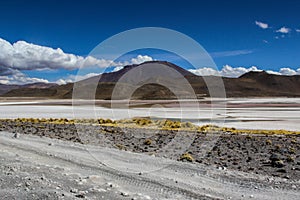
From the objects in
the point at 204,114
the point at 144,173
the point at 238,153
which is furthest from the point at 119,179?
the point at 204,114

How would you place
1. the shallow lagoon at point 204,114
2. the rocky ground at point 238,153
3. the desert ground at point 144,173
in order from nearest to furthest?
the desert ground at point 144,173 → the rocky ground at point 238,153 → the shallow lagoon at point 204,114

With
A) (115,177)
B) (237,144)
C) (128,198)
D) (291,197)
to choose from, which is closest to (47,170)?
(115,177)

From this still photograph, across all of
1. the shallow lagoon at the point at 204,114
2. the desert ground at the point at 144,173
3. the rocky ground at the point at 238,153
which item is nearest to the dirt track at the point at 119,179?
the desert ground at the point at 144,173

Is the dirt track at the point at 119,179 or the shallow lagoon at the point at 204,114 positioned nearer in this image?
the dirt track at the point at 119,179

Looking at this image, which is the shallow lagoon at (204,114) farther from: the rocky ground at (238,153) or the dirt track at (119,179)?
the dirt track at (119,179)

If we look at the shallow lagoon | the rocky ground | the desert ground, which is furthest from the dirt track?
the shallow lagoon

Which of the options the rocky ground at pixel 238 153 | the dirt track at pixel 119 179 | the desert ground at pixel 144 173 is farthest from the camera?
the rocky ground at pixel 238 153

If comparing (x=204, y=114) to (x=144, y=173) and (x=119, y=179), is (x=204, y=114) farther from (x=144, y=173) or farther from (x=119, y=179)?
(x=119, y=179)

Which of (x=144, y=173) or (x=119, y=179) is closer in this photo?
(x=119, y=179)

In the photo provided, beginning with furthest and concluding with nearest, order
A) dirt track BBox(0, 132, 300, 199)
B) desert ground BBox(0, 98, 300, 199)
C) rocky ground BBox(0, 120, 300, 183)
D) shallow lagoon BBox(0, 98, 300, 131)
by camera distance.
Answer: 1. shallow lagoon BBox(0, 98, 300, 131)
2. rocky ground BBox(0, 120, 300, 183)
3. desert ground BBox(0, 98, 300, 199)
4. dirt track BBox(0, 132, 300, 199)

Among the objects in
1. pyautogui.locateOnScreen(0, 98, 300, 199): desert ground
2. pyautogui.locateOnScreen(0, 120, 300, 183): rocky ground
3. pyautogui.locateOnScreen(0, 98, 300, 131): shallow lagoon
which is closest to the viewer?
pyautogui.locateOnScreen(0, 98, 300, 199): desert ground

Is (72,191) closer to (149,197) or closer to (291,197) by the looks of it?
(149,197)

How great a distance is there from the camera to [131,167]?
10047 mm

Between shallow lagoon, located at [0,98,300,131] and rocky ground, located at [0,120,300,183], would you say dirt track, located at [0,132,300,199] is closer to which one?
rocky ground, located at [0,120,300,183]
